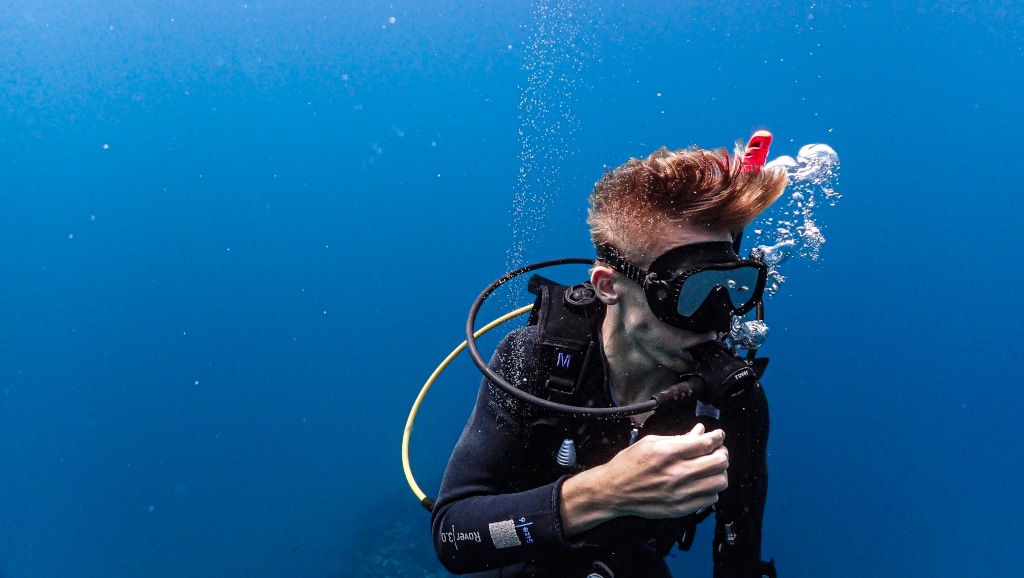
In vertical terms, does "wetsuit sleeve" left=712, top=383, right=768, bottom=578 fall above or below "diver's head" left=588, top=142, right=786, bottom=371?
below

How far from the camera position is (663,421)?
1753 mm

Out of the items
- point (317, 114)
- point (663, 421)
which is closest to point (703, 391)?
point (663, 421)

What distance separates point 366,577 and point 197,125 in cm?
2559

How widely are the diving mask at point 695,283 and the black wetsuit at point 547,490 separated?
269 mm

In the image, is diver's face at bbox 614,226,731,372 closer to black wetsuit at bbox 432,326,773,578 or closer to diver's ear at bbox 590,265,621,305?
diver's ear at bbox 590,265,621,305

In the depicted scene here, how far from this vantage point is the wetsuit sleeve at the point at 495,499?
54.3 inches

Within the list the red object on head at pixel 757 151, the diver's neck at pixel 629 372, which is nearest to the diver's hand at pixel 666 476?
the diver's neck at pixel 629 372

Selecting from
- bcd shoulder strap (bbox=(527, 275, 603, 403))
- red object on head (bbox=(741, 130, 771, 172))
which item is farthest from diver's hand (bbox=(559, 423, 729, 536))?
red object on head (bbox=(741, 130, 771, 172))

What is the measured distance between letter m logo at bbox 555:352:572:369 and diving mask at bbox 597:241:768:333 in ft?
0.99

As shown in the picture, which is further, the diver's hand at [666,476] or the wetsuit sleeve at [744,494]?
the wetsuit sleeve at [744,494]

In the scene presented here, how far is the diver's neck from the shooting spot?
1.79 metres

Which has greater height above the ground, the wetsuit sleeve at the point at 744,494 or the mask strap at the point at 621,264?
the mask strap at the point at 621,264

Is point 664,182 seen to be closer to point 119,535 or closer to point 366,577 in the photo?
point 366,577

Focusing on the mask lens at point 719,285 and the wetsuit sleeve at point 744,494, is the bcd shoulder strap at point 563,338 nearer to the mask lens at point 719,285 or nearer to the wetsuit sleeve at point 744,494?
the mask lens at point 719,285
